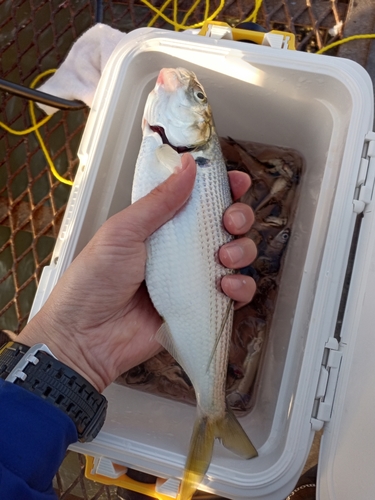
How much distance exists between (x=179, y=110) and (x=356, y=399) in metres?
0.63

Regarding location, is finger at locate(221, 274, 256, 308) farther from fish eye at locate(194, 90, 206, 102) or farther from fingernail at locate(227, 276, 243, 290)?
fish eye at locate(194, 90, 206, 102)

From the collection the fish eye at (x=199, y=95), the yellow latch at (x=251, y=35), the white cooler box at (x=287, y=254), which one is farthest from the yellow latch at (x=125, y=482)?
the yellow latch at (x=251, y=35)

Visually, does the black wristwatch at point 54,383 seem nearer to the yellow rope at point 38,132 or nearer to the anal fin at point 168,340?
the anal fin at point 168,340

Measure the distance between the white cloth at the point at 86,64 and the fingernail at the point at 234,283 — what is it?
2.58ft

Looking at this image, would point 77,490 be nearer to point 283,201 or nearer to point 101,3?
point 283,201

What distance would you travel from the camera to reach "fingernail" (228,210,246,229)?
0.82 m

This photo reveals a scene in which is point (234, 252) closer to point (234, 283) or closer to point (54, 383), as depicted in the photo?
point (234, 283)

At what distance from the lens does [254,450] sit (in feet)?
2.52

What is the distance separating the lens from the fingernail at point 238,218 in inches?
32.3

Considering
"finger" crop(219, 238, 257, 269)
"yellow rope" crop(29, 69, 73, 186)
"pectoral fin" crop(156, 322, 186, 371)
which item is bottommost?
"pectoral fin" crop(156, 322, 186, 371)

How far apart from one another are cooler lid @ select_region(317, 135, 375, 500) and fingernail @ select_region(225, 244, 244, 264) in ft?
0.74

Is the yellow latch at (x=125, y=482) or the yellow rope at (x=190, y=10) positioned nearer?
the yellow latch at (x=125, y=482)

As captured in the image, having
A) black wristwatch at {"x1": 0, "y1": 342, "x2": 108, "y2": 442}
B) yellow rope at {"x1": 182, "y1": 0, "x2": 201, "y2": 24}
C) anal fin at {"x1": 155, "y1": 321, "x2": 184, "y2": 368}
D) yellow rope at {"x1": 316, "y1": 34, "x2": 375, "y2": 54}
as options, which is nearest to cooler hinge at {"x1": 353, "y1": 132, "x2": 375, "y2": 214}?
anal fin at {"x1": 155, "y1": 321, "x2": 184, "y2": 368}

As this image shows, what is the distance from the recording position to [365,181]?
772 mm
